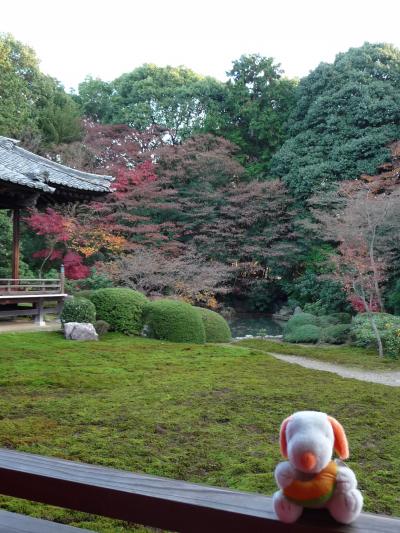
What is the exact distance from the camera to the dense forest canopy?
16.5 meters

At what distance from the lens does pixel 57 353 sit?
8.85 m

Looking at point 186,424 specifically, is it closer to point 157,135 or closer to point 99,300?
point 99,300

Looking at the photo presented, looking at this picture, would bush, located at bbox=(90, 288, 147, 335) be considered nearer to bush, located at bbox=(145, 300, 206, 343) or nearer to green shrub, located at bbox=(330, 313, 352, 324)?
bush, located at bbox=(145, 300, 206, 343)

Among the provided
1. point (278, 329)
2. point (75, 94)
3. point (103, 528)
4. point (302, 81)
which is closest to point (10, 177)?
point (103, 528)

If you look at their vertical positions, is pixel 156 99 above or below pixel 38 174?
above

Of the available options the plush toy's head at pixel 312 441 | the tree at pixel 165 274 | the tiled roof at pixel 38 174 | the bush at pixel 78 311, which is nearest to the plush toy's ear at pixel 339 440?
the plush toy's head at pixel 312 441

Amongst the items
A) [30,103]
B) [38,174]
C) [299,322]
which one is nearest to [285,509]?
[38,174]

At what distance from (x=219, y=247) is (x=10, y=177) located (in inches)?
420

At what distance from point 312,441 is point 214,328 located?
1202 cm

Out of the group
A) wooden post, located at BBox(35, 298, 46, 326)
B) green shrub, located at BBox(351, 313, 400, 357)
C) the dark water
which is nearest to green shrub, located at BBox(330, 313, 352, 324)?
green shrub, located at BBox(351, 313, 400, 357)

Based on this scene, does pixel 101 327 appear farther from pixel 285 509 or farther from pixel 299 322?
pixel 285 509

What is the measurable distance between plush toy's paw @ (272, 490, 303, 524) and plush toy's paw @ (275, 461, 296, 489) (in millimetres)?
25

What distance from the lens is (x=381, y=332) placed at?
12.2 m

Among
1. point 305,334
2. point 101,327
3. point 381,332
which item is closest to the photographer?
point 101,327
